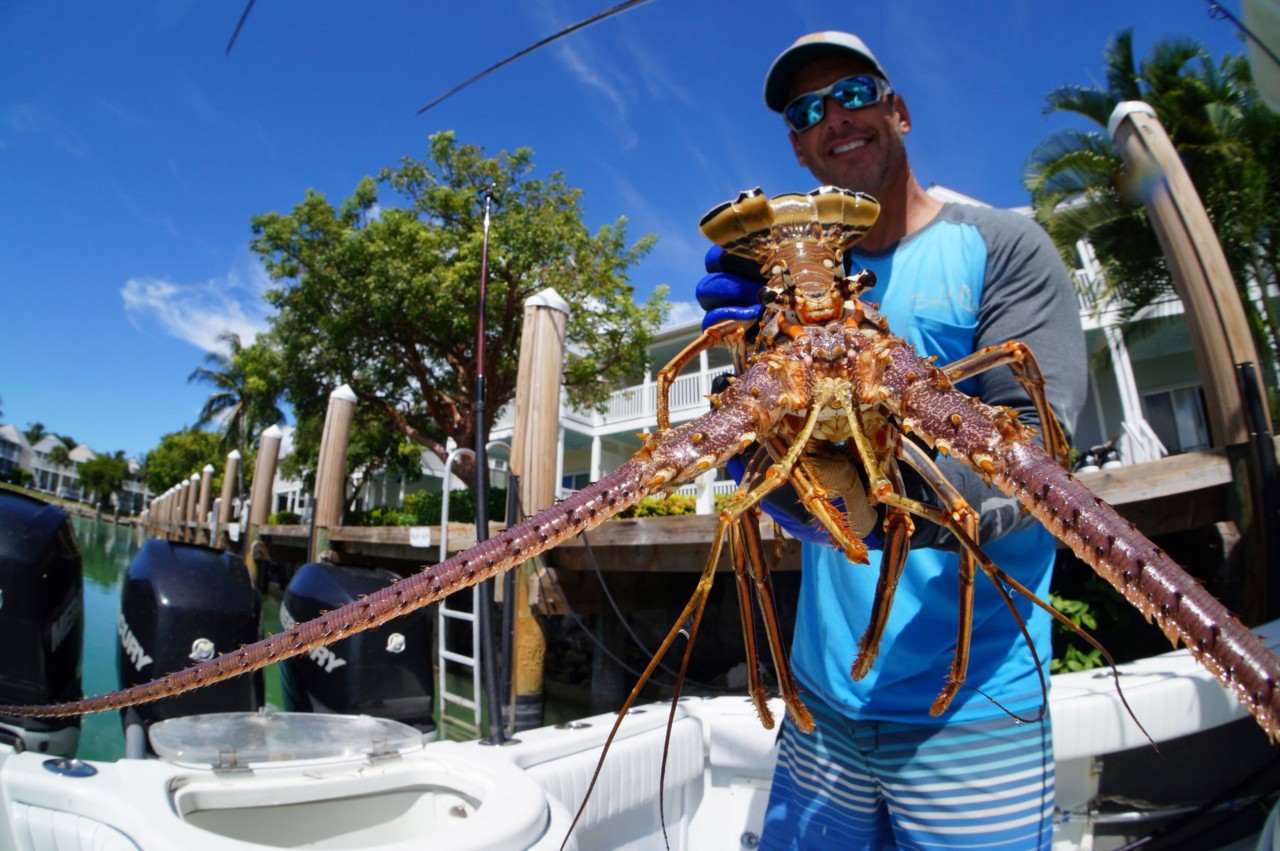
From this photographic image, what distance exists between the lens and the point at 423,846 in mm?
1501

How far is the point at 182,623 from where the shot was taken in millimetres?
3516

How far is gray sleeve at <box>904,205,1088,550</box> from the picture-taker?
1.41m

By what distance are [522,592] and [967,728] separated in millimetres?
4423

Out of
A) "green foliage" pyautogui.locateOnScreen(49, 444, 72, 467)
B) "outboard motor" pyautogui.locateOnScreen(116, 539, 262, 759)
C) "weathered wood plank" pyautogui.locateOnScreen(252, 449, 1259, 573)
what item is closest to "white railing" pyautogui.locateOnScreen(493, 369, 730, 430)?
"weathered wood plank" pyautogui.locateOnScreen(252, 449, 1259, 573)

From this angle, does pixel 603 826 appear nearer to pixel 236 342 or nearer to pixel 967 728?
pixel 967 728

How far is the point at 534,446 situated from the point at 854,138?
3.71 m

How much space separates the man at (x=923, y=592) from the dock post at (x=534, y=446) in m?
3.42

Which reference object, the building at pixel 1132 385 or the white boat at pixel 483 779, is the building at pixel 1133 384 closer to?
the building at pixel 1132 385

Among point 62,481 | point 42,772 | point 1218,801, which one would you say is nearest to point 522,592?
point 42,772

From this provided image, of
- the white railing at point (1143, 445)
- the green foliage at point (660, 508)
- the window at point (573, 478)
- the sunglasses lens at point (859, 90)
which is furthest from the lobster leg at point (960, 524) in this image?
the window at point (573, 478)

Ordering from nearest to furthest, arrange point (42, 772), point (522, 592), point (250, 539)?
point (42, 772), point (522, 592), point (250, 539)

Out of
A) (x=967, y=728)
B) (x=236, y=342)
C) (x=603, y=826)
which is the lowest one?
(x=603, y=826)

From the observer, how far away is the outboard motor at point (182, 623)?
11.1 feet

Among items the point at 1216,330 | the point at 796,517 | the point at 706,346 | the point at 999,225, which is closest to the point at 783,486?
the point at 796,517
